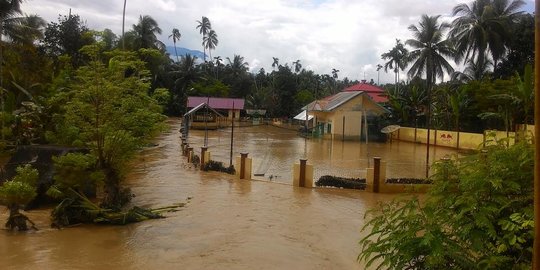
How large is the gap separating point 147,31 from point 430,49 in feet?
109

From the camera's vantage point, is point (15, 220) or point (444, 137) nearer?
point (15, 220)

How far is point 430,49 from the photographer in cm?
4253

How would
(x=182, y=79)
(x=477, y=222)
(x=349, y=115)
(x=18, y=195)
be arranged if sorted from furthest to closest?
(x=182, y=79)
(x=349, y=115)
(x=18, y=195)
(x=477, y=222)

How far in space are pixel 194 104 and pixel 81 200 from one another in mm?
49510

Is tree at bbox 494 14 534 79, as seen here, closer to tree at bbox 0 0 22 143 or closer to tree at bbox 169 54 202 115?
tree at bbox 0 0 22 143

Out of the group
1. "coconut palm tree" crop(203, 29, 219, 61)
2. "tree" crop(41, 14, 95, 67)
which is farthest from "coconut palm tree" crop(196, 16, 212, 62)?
"tree" crop(41, 14, 95, 67)

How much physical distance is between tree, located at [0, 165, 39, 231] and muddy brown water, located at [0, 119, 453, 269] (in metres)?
0.32

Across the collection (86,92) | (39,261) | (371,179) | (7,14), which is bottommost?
(39,261)

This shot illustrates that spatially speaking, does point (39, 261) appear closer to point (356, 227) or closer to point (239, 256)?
point (239, 256)

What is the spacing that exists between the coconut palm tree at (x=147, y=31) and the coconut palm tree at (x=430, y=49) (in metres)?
29.7

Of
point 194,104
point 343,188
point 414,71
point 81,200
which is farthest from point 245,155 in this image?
point 194,104

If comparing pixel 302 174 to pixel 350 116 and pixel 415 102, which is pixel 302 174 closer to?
pixel 350 116

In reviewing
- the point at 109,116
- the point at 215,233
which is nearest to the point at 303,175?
the point at 215,233

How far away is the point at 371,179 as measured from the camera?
16.5 metres
